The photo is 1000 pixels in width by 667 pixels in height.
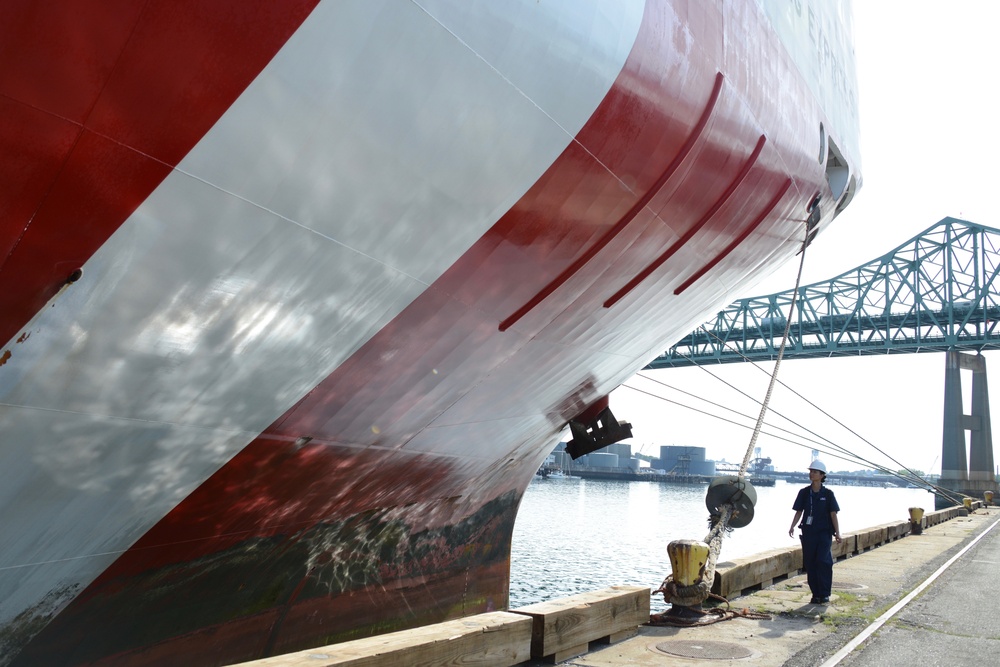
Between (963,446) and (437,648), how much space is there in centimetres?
5675

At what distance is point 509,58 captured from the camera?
3662 mm

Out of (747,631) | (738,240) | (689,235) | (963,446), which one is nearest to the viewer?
(747,631)

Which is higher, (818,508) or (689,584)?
(818,508)

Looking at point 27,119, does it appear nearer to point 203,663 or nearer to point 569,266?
point 569,266

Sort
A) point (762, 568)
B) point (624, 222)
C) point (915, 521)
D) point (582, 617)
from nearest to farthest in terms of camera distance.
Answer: point (582, 617), point (624, 222), point (762, 568), point (915, 521)

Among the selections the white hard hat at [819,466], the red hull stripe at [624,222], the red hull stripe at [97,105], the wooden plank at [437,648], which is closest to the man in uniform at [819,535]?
the white hard hat at [819,466]

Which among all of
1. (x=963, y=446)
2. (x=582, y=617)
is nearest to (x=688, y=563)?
(x=582, y=617)

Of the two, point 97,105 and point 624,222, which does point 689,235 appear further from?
point 97,105

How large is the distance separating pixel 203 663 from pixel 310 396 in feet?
7.28

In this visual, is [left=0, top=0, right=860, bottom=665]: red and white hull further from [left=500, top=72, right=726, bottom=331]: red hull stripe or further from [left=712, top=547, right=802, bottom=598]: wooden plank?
[left=712, top=547, right=802, bottom=598]: wooden plank

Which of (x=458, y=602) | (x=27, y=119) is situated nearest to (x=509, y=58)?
(x=27, y=119)

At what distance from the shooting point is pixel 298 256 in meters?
3.48

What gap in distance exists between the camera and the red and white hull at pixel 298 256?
109 inches

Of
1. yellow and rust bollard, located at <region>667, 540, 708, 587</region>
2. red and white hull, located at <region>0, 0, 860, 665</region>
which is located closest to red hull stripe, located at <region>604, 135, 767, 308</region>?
red and white hull, located at <region>0, 0, 860, 665</region>
